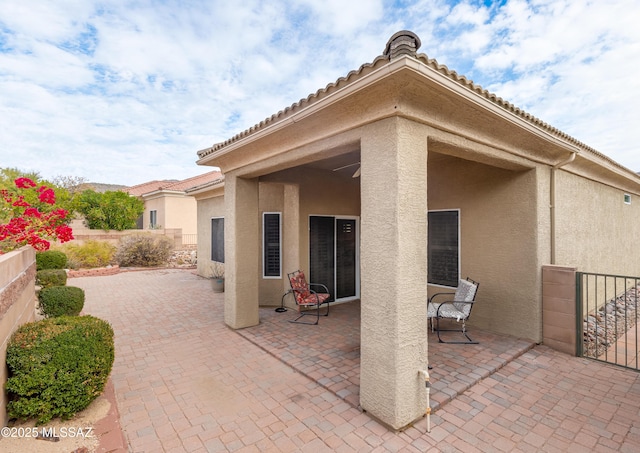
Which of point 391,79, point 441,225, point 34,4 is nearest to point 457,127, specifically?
point 391,79

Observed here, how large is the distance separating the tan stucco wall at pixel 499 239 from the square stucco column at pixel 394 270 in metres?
3.50

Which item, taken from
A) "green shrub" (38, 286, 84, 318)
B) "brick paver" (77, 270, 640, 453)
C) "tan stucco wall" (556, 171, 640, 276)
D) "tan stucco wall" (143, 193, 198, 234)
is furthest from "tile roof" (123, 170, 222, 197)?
"tan stucco wall" (556, 171, 640, 276)

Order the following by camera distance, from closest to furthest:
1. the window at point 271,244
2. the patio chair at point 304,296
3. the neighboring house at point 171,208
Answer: the patio chair at point 304,296, the window at point 271,244, the neighboring house at point 171,208

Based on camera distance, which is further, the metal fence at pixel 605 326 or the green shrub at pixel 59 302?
the green shrub at pixel 59 302

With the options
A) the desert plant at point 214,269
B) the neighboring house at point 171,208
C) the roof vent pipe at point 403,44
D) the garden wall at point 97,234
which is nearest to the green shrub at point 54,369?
the roof vent pipe at point 403,44

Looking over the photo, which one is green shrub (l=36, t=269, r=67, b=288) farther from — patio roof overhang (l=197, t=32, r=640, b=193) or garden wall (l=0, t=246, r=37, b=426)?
patio roof overhang (l=197, t=32, r=640, b=193)

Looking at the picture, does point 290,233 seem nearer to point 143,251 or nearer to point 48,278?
point 48,278

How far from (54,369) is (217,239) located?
379 inches

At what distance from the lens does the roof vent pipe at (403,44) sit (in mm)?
2906

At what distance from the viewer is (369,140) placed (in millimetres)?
3592

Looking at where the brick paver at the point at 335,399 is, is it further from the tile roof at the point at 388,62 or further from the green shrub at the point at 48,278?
the green shrub at the point at 48,278

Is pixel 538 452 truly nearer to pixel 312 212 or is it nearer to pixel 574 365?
pixel 574 365

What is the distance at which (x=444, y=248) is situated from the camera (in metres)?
7.25

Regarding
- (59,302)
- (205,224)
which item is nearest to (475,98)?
(59,302)
